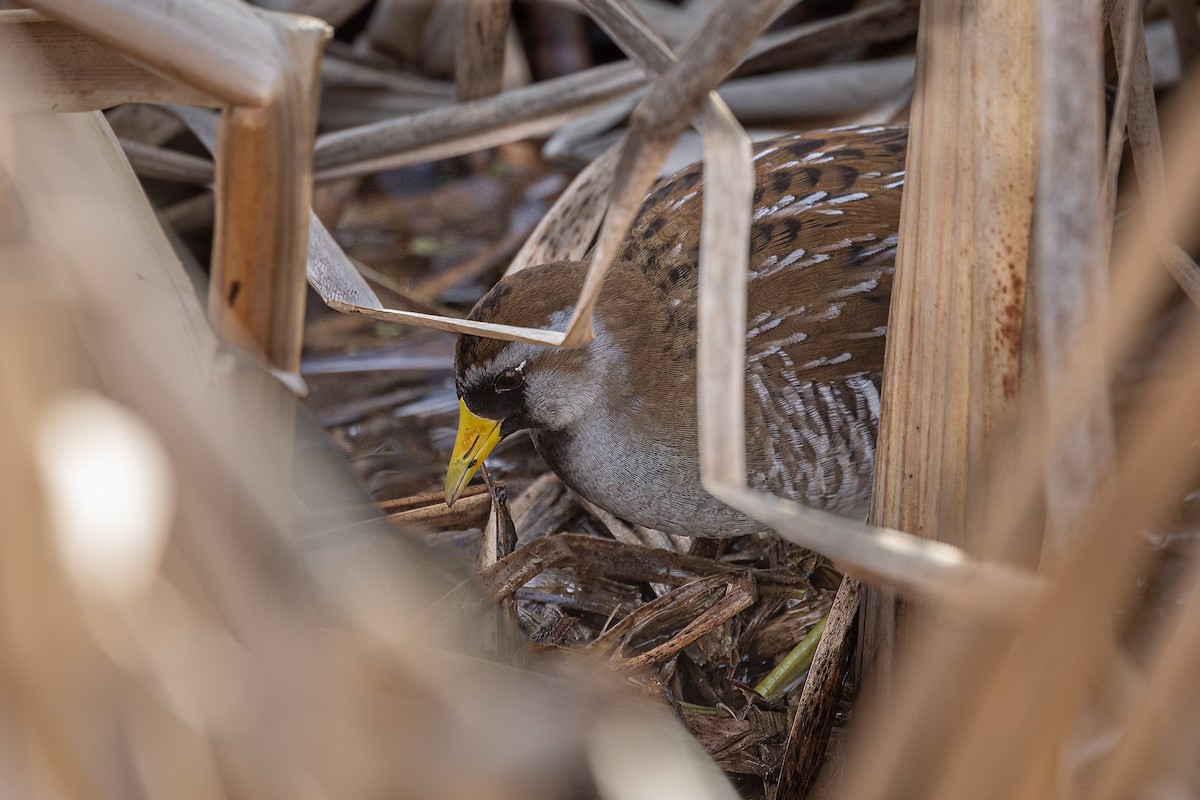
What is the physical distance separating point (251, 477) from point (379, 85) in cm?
258

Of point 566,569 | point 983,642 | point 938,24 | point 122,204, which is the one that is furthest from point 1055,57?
point 566,569

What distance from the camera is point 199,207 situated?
3154 millimetres

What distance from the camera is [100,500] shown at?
38.5 inches

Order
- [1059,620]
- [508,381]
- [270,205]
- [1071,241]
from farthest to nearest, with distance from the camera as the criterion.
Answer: [508,381], [270,205], [1071,241], [1059,620]

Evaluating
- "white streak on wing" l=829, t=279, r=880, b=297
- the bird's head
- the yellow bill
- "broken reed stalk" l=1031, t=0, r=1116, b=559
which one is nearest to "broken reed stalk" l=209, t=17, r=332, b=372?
"broken reed stalk" l=1031, t=0, r=1116, b=559

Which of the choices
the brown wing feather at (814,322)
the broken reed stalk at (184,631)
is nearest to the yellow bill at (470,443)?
the brown wing feather at (814,322)

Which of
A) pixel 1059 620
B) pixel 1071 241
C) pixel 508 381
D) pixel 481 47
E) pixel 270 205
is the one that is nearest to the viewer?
pixel 1059 620

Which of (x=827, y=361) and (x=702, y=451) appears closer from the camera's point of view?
(x=702, y=451)

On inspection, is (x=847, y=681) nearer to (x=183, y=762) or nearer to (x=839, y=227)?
(x=839, y=227)

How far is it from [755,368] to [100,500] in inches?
57.4

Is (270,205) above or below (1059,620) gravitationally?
Result: above

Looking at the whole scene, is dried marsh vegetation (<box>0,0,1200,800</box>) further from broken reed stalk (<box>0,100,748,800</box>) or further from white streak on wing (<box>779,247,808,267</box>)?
white streak on wing (<box>779,247,808,267</box>)

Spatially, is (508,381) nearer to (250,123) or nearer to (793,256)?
(793,256)

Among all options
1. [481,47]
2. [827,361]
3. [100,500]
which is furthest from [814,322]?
[100,500]
